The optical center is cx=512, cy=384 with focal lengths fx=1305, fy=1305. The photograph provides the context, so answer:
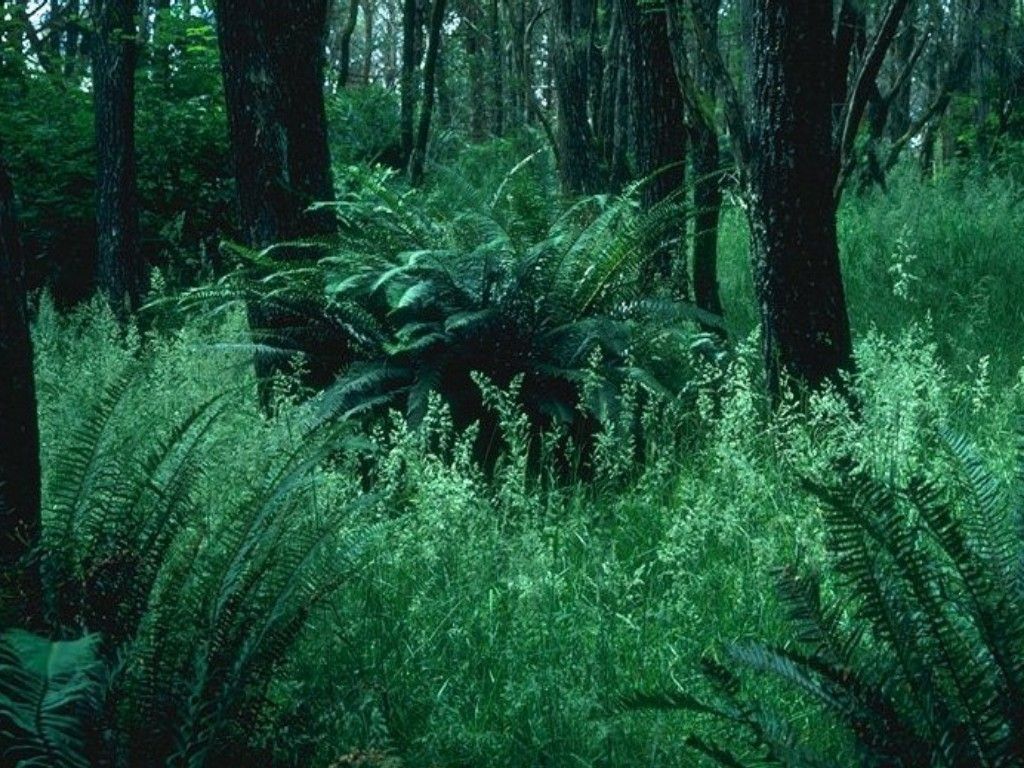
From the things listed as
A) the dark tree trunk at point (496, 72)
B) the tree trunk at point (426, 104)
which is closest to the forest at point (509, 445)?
the tree trunk at point (426, 104)

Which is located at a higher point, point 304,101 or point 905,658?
point 304,101

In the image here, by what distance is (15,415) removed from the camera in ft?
9.46

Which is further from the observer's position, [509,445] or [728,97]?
[728,97]

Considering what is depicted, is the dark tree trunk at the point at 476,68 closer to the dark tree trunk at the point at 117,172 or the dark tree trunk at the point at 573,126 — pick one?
the dark tree trunk at the point at 573,126

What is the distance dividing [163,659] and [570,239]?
3.72 m

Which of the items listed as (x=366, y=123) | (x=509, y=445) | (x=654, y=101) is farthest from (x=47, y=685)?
(x=366, y=123)

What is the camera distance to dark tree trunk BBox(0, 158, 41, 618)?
2.83 m

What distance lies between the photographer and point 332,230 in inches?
261

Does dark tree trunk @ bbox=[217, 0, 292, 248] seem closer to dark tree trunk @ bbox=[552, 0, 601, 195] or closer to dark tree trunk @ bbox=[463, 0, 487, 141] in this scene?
dark tree trunk @ bbox=[552, 0, 601, 195]

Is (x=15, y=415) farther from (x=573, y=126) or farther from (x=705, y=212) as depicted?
(x=573, y=126)

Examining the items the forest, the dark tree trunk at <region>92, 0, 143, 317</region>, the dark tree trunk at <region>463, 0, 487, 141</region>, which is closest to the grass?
the forest

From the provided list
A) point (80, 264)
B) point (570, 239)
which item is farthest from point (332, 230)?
point (80, 264)

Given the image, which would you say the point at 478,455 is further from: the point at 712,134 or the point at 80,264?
the point at 80,264

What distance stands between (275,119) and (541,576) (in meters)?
3.65
